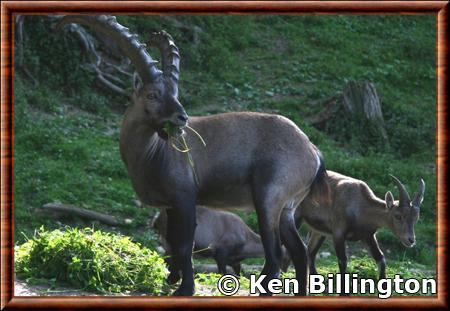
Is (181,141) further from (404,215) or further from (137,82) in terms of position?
(404,215)

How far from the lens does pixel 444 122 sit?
853cm

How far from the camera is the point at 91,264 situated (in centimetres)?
970

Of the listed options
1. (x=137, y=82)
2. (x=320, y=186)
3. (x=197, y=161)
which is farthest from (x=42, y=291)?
(x=320, y=186)

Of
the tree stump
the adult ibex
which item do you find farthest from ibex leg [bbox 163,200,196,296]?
the tree stump

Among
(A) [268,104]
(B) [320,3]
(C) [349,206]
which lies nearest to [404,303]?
(B) [320,3]

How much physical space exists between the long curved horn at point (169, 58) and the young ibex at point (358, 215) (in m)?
4.52

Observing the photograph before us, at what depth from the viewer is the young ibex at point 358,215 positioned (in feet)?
45.5

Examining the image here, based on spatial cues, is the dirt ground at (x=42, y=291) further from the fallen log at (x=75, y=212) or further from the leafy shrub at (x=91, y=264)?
the fallen log at (x=75, y=212)

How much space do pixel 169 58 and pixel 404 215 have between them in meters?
5.37

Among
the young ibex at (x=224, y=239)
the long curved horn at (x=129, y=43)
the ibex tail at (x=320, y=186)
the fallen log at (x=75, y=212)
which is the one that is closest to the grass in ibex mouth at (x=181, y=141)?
the long curved horn at (x=129, y=43)

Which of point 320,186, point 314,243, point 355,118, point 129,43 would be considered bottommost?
point 314,243

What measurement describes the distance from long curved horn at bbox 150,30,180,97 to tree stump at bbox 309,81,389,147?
1072 centimetres

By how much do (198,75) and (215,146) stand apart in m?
11.4

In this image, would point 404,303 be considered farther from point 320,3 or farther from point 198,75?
point 198,75
